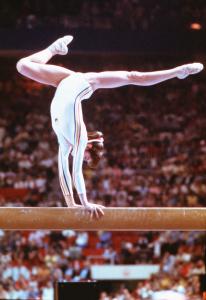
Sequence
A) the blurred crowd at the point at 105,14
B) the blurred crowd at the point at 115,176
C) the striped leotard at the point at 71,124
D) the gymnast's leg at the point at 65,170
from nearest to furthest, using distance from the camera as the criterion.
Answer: the striped leotard at the point at 71,124, the gymnast's leg at the point at 65,170, the blurred crowd at the point at 115,176, the blurred crowd at the point at 105,14

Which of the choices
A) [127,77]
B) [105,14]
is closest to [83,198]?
[127,77]

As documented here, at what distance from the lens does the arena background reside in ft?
49.8

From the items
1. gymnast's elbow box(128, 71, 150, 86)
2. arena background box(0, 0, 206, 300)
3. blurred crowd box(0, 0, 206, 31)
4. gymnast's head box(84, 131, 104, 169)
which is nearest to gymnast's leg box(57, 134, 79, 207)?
gymnast's head box(84, 131, 104, 169)

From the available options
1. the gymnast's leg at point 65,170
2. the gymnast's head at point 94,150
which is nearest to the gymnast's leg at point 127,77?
the gymnast's head at point 94,150

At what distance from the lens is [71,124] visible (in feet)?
23.6

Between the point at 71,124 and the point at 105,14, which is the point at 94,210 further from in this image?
the point at 105,14

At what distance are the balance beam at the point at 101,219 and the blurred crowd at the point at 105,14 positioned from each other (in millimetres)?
11859

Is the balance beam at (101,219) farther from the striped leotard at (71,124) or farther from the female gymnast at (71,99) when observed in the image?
the striped leotard at (71,124)

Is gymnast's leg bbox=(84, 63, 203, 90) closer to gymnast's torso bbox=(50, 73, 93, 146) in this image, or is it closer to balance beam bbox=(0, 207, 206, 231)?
gymnast's torso bbox=(50, 73, 93, 146)

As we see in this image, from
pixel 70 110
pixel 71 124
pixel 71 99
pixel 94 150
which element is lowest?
pixel 94 150

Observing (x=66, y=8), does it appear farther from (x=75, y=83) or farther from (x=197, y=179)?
(x=75, y=83)

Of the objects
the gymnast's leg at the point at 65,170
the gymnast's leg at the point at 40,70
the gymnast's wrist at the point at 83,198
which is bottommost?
the gymnast's wrist at the point at 83,198

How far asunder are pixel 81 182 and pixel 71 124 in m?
0.65

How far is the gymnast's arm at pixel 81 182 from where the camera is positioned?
7.00m
